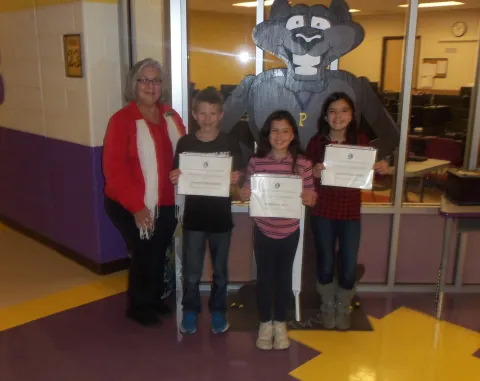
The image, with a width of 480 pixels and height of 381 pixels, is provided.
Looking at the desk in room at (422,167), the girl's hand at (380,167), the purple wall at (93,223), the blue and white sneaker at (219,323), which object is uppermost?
the girl's hand at (380,167)

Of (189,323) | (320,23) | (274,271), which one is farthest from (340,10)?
(189,323)

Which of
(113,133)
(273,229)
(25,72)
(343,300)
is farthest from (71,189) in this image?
(343,300)

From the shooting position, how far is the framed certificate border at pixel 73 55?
3396mm

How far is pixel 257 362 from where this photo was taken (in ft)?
8.61

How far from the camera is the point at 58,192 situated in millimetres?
3979

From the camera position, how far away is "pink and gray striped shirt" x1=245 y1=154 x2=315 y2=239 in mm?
2604

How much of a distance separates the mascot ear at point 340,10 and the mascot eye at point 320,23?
0.21 feet

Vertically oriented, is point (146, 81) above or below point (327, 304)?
above

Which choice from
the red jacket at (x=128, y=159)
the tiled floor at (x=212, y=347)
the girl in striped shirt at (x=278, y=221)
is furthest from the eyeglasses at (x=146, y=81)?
the tiled floor at (x=212, y=347)

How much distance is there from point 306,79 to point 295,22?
332 mm

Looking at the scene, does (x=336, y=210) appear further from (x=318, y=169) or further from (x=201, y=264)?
(x=201, y=264)

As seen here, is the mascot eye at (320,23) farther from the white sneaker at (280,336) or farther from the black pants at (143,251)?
the white sneaker at (280,336)

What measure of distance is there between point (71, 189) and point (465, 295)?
9.87ft

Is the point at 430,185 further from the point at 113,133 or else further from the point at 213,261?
the point at 113,133
